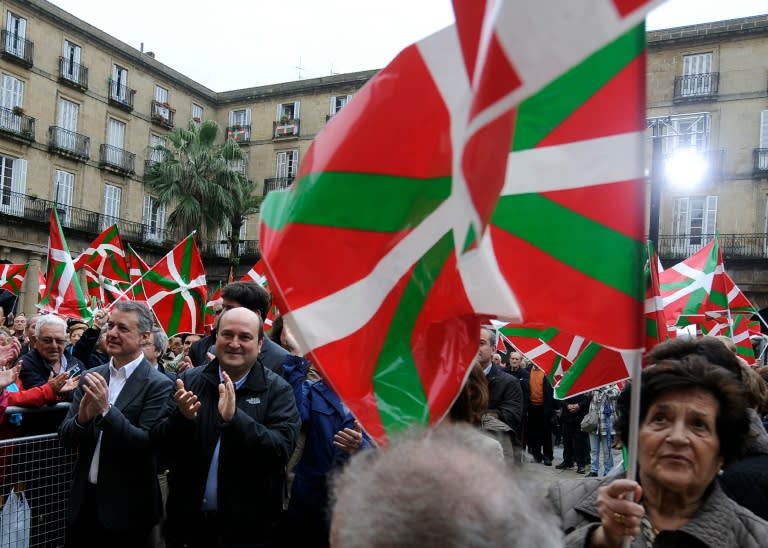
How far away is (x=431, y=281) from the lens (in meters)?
2.08

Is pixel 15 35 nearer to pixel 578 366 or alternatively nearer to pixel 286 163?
pixel 286 163

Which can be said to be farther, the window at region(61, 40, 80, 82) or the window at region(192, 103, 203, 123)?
the window at region(192, 103, 203, 123)

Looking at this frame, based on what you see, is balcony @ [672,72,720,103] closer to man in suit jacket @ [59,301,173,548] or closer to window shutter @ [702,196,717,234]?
window shutter @ [702,196,717,234]

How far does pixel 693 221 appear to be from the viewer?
2944cm

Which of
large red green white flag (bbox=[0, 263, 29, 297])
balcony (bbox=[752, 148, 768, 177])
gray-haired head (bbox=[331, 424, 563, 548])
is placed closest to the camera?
gray-haired head (bbox=[331, 424, 563, 548])

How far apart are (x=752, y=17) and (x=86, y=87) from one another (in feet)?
89.9

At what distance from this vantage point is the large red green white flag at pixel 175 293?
27.3 feet

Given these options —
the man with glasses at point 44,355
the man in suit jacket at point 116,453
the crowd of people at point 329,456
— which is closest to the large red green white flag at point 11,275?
the crowd of people at point 329,456

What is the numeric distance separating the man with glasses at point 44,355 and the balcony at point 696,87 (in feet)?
93.3

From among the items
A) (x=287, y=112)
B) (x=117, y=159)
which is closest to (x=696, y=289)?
(x=117, y=159)

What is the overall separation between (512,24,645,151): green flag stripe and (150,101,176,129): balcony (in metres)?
36.2

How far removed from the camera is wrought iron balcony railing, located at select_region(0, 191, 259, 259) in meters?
28.8

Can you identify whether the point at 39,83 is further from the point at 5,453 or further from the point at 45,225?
the point at 5,453

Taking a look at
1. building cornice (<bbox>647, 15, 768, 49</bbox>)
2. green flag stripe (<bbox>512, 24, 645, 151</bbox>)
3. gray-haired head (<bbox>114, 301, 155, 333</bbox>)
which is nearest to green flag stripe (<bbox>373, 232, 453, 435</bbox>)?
green flag stripe (<bbox>512, 24, 645, 151</bbox>)
